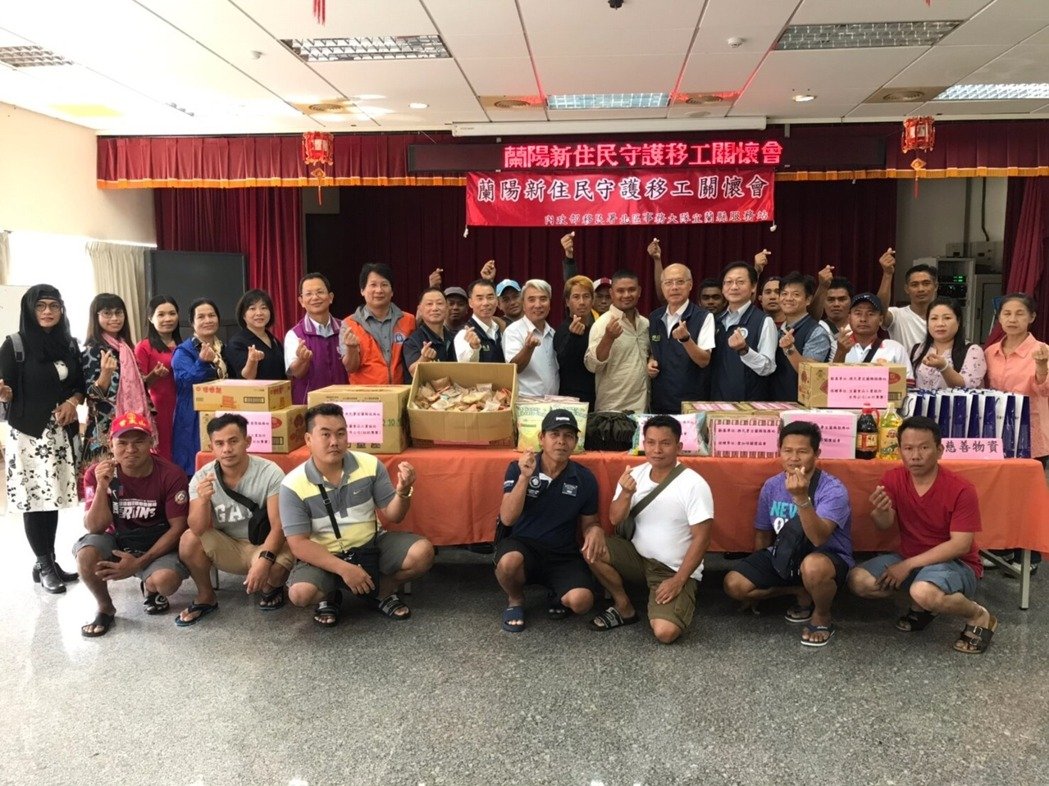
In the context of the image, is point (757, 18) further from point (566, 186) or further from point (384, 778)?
point (384, 778)

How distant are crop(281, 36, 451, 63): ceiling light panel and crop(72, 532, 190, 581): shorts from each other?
3.13 m

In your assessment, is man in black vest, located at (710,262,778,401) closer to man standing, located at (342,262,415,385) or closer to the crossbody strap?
the crossbody strap

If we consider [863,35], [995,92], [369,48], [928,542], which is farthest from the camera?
[995,92]

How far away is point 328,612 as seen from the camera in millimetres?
3004

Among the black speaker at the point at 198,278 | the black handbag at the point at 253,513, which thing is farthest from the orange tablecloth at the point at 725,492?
the black speaker at the point at 198,278

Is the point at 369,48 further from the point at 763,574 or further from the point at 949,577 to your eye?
the point at 949,577

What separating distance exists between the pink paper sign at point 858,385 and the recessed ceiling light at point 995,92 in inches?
146

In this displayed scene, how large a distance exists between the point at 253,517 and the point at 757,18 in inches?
146

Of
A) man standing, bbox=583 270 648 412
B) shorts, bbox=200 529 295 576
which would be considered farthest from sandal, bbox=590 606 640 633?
shorts, bbox=200 529 295 576

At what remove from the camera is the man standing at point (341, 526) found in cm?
290

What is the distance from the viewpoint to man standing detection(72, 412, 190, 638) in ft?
9.74

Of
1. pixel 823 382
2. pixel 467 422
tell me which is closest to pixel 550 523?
pixel 467 422

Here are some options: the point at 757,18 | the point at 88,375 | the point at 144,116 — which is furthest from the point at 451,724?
the point at 144,116

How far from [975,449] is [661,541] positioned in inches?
53.9
